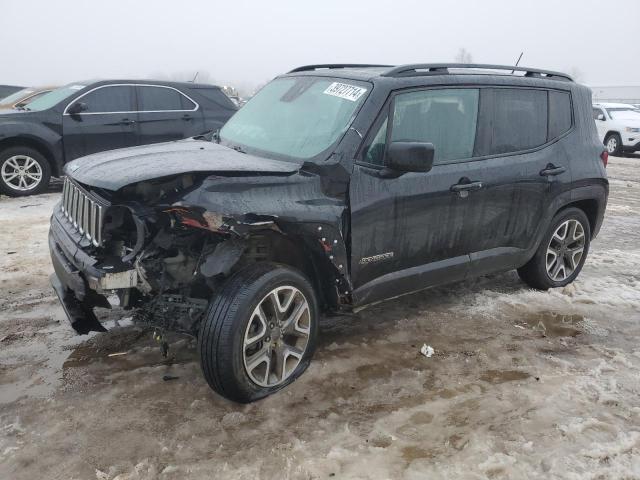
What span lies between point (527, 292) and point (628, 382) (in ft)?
5.26

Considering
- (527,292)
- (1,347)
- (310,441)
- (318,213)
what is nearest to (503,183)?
(527,292)

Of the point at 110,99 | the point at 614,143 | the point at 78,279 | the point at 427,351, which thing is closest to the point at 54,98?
the point at 110,99

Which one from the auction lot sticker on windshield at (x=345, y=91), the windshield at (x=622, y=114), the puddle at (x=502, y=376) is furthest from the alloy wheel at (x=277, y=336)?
the windshield at (x=622, y=114)

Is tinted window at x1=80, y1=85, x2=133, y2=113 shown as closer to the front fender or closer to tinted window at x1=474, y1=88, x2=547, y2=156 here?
the front fender

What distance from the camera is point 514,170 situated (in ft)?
13.7

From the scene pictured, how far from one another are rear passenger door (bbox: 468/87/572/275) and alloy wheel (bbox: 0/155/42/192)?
6713 millimetres

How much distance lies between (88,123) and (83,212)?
5698mm

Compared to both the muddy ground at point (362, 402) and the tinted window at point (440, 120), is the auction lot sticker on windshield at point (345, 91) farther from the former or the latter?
the muddy ground at point (362, 402)

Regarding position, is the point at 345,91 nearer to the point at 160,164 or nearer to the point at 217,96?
the point at 160,164

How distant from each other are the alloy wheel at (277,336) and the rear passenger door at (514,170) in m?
1.53

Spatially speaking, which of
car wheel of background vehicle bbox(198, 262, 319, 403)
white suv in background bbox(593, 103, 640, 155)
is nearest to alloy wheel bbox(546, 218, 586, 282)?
car wheel of background vehicle bbox(198, 262, 319, 403)

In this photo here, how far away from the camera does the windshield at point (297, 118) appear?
11.4 feet

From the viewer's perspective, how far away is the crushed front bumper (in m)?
2.78

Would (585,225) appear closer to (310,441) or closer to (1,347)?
(310,441)
